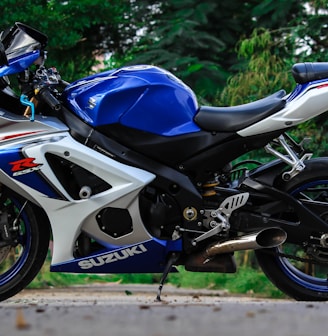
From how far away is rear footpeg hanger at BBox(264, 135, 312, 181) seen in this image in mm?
5058

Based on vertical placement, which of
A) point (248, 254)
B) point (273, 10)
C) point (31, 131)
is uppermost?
point (31, 131)

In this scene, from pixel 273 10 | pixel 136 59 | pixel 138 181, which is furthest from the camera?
pixel 273 10

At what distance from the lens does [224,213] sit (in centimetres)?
504

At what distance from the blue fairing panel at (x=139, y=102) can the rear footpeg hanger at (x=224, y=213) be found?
51cm

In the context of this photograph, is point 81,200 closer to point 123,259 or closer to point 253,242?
point 123,259

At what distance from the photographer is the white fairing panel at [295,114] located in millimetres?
5008

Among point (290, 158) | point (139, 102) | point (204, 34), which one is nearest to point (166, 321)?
point (139, 102)

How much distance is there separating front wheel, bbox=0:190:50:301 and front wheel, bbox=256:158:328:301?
1441 millimetres

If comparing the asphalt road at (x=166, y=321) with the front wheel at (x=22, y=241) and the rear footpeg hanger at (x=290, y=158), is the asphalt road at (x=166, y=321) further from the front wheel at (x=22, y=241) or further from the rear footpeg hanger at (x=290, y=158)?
the rear footpeg hanger at (x=290, y=158)

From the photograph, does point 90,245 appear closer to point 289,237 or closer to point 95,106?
point 95,106

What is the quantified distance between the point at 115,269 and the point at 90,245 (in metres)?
0.24

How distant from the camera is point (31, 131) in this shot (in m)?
5.02

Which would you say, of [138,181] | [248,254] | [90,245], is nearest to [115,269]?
[90,245]

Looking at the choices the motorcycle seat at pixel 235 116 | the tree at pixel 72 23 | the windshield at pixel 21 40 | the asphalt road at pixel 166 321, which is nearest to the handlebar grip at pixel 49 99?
the windshield at pixel 21 40
